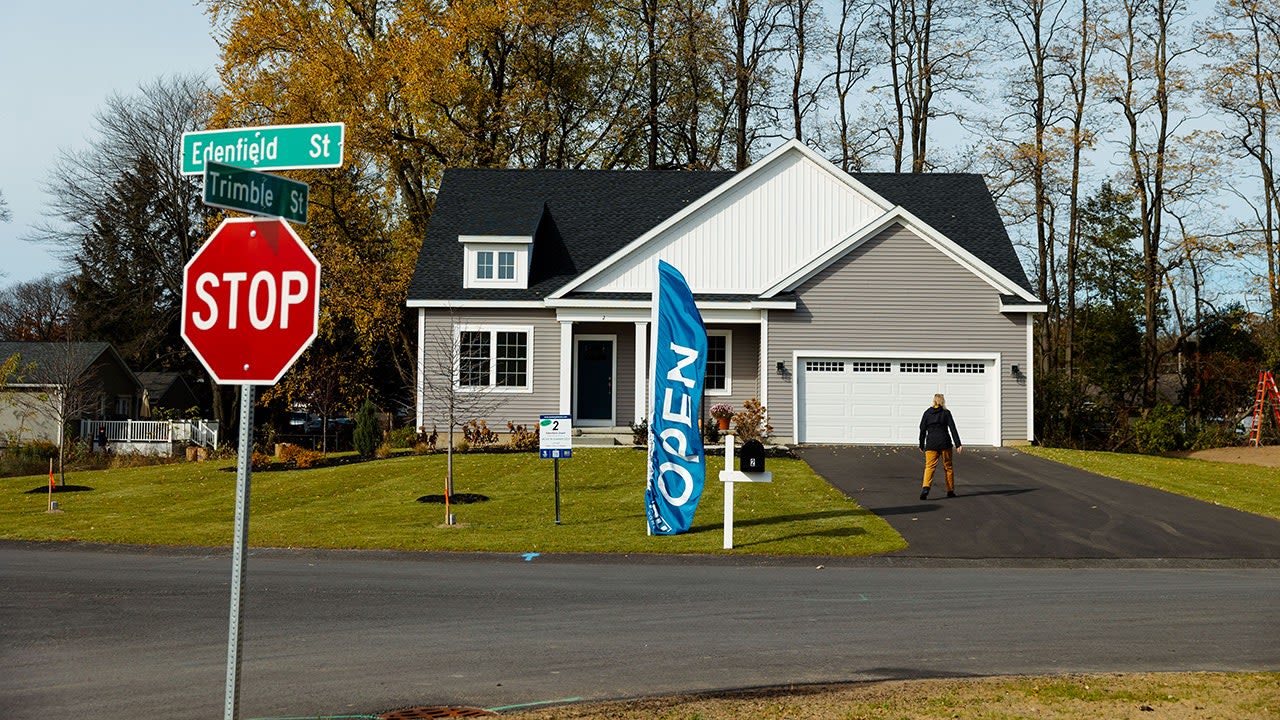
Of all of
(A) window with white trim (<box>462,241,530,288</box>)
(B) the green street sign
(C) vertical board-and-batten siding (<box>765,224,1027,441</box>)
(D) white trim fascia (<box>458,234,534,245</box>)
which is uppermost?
(D) white trim fascia (<box>458,234,534,245</box>)

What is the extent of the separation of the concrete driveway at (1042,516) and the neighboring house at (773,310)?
4056mm

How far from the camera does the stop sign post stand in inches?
229

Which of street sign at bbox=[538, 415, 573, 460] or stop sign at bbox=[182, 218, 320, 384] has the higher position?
stop sign at bbox=[182, 218, 320, 384]

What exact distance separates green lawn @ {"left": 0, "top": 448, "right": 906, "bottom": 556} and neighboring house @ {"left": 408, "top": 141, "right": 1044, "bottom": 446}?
155 inches

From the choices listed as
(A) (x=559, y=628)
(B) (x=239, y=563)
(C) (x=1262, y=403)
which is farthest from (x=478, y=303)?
(B) (x=239, y=563)

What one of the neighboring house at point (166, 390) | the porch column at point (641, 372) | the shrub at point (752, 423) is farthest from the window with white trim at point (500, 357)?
the neighboring house at point (166, 390)

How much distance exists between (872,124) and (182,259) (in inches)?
1069

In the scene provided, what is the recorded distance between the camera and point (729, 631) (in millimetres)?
10539

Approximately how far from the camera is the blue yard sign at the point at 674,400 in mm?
16875

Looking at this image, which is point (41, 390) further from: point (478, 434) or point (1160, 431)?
point (1160, 431)

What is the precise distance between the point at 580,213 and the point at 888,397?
10.3 meters

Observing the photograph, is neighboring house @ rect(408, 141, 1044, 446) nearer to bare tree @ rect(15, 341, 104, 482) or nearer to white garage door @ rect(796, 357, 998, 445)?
white garage door @ rect(796, 357, 998, 445)

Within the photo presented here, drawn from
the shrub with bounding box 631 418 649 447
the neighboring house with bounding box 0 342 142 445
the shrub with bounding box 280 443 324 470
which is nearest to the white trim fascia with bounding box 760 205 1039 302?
the shrub with bounding box 631 418 649 447

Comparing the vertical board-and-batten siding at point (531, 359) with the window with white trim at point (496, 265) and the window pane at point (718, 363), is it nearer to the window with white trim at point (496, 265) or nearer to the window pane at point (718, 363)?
the window with white trim at point (496, 265)
